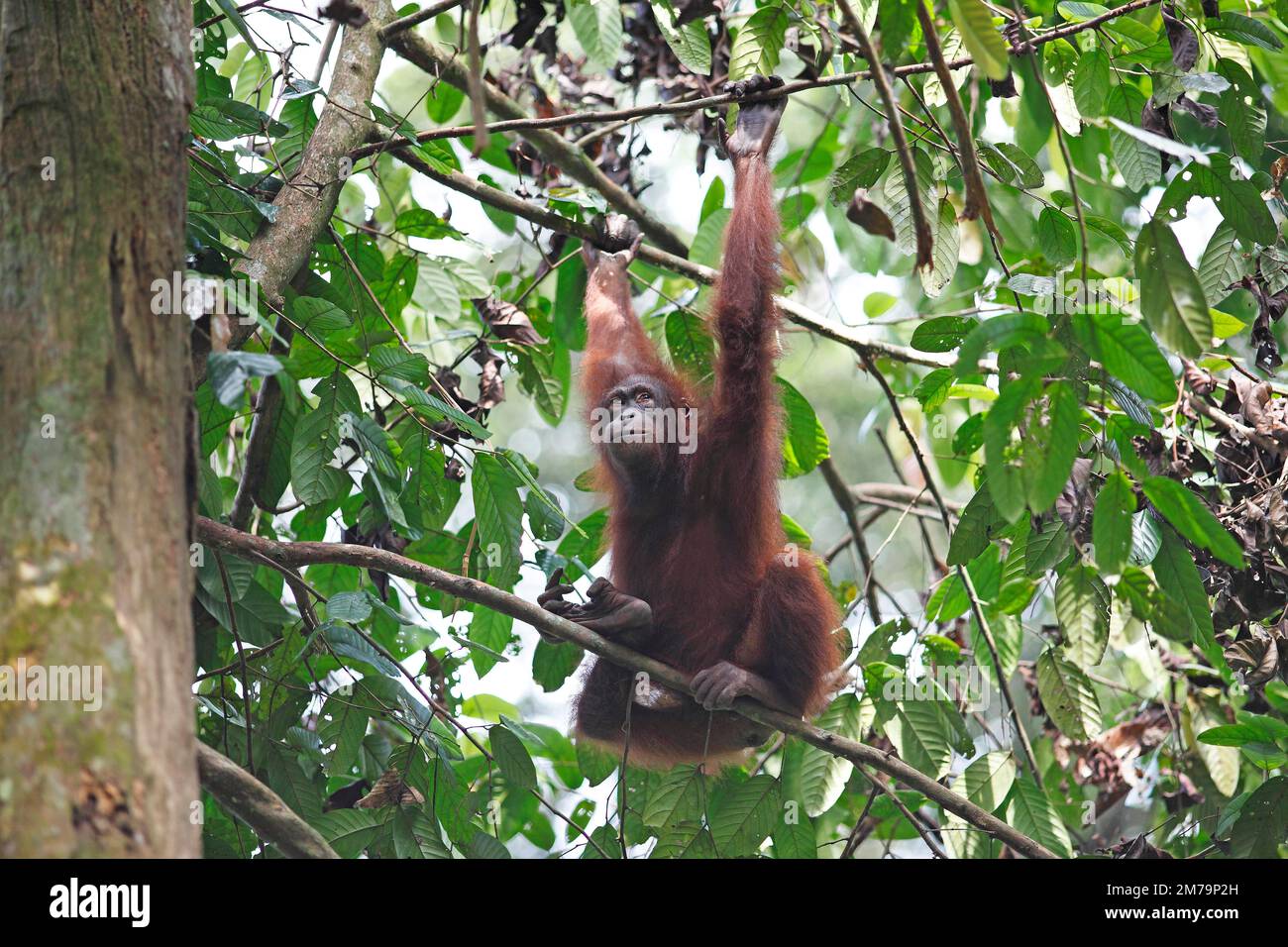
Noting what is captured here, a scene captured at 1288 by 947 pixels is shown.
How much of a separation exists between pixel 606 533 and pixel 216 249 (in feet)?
8.63

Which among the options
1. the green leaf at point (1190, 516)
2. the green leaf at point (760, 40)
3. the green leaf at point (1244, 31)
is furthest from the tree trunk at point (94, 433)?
the green leaf at point (1244, 31)

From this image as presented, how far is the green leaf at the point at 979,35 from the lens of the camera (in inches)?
105

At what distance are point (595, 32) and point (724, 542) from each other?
2.40 metres

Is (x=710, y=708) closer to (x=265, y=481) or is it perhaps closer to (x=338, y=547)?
(x=338, y=547)

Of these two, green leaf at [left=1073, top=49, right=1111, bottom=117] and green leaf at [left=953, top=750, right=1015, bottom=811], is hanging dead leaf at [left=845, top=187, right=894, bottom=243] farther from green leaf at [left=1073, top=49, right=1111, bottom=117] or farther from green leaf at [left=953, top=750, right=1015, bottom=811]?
green leaf at [left=953, top=750, right=1015, bottom=811]

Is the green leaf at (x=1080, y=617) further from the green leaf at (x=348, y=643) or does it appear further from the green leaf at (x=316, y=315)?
the green leaf at (x=316, y=315)

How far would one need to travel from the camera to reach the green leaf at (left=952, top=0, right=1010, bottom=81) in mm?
2674

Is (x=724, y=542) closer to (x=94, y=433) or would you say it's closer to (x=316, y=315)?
(x=316, y=315)

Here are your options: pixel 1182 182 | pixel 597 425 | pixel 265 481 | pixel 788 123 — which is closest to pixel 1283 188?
pixel 1182 182

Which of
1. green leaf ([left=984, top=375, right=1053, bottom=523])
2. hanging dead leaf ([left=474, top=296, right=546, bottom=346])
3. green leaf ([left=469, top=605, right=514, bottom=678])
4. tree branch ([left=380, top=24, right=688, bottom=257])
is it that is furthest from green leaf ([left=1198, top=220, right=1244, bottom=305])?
green leaf ([left=469, top=605, right=514, bottom=678])

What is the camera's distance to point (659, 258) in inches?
236

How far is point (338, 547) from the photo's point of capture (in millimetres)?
4039

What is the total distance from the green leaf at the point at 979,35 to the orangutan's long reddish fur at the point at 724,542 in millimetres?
2136

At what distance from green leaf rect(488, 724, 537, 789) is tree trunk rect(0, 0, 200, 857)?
237cm
